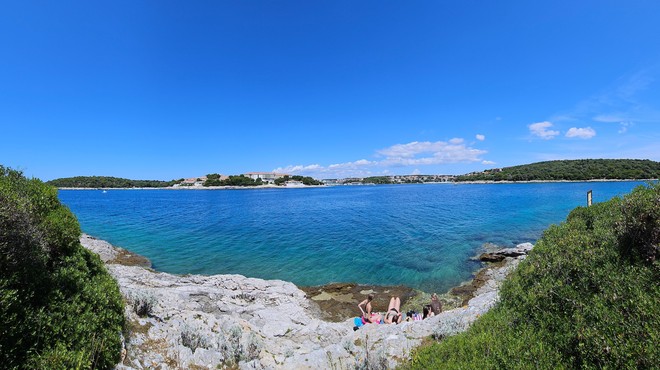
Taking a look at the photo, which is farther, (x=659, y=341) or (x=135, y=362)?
(x=135, y=362)

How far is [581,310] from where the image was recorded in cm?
504

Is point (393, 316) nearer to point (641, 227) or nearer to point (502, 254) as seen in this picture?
point (641, 227)

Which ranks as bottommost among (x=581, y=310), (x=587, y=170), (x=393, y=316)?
(x=393, y=316)

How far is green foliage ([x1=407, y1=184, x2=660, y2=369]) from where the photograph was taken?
412cm

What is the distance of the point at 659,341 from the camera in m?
3.64

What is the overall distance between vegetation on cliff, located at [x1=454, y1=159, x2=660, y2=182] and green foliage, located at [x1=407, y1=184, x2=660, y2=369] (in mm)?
166374

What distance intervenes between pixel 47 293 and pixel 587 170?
205 meters

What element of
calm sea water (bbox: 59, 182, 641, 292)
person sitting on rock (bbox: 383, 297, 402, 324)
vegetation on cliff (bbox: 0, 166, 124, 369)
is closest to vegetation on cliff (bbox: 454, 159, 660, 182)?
calm sea water (bbox: 59, 182, 641, 292)

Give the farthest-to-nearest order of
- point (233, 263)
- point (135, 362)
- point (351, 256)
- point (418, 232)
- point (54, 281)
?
point (418, 232) → point (351, 256) → point (233, 263) → point (135, 362) → point (54, 281)

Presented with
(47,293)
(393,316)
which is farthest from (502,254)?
(47,293)

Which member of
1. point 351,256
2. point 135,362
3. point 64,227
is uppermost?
point 64,227

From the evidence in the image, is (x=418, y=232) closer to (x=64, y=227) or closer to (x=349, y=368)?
(x=349, y=368)

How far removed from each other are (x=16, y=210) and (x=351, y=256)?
2264 cm

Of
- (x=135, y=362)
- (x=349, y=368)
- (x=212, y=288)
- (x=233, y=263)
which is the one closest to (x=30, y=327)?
(x=135, y=362)
